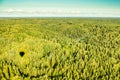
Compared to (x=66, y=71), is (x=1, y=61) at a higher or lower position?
higher

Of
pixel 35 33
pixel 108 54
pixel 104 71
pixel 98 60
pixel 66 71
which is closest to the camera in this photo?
pixel 66 71

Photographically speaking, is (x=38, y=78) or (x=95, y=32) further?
(x=95, y=32)

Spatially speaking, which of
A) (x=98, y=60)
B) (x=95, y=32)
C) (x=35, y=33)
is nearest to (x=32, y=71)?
(x=98, y=60)

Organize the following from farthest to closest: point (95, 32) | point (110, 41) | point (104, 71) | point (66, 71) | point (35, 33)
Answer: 1. point (95, 32)
2. point (110, 41)
3. point (35, 33)
4. point (104, 71)
5. point (66, 71)

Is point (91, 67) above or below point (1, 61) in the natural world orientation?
below

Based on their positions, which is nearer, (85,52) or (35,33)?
(85,52)

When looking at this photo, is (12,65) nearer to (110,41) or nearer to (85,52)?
(85,52)

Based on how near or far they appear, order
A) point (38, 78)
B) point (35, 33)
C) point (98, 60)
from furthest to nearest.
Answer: point (35, 33) → point (98, 60) → point (38, 78)

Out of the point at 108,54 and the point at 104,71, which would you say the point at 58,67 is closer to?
the point at 104,71

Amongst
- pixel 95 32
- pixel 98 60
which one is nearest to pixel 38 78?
pixel 98 60
